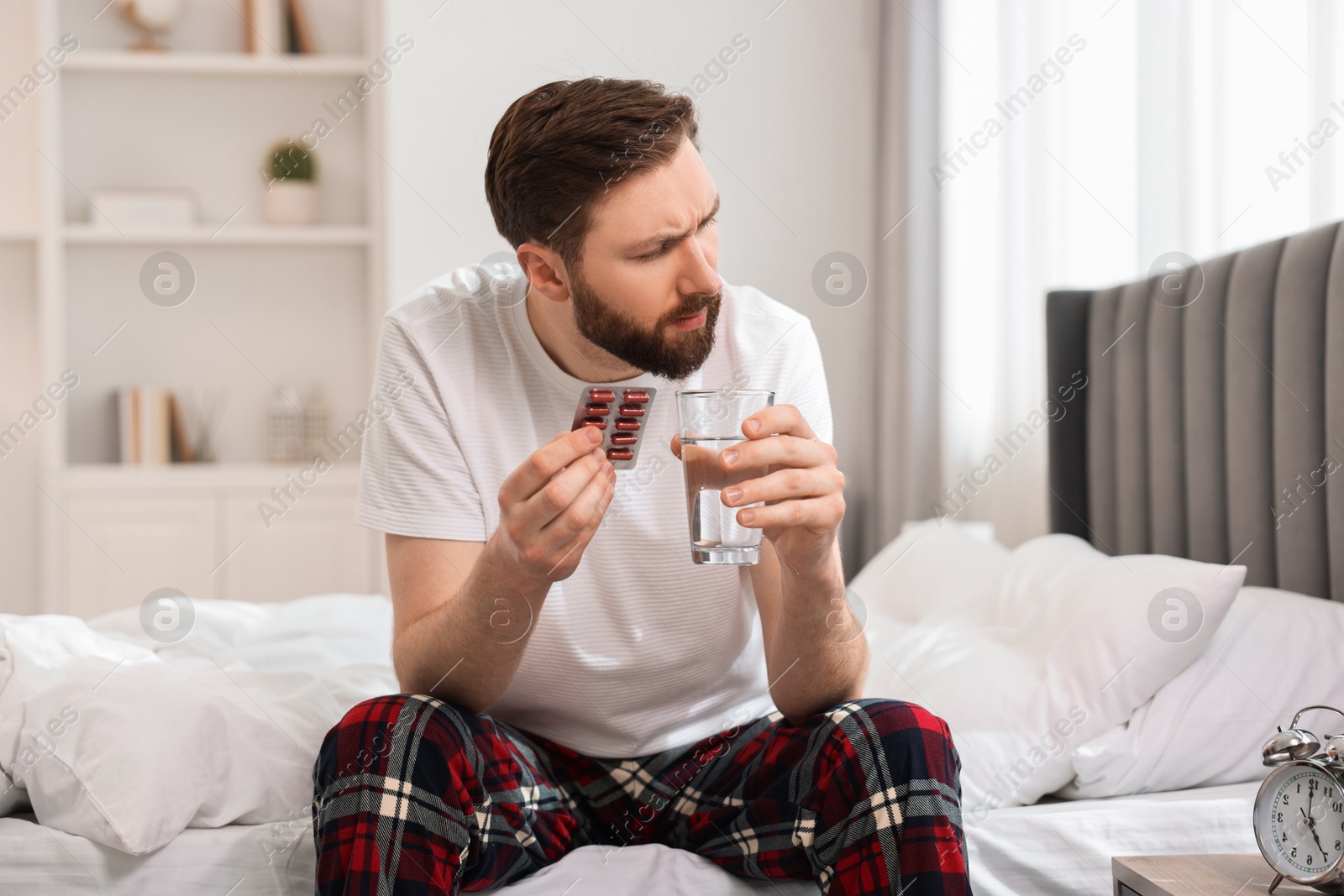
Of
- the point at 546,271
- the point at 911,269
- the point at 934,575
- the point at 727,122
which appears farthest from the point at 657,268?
the point at 727,122

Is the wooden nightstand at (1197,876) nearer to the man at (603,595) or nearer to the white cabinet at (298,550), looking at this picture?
the man at (603,595)

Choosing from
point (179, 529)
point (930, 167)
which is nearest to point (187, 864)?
point (179, 529)

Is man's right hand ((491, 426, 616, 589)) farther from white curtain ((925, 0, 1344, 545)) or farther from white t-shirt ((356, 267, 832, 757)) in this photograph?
white curtain ((925, 0, 1344, 545))

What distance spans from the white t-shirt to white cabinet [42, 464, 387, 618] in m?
1.92

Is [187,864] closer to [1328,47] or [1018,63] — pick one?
[1328,47]

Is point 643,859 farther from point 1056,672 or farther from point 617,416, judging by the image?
point 1056,672

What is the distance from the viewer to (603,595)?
1.20 meters

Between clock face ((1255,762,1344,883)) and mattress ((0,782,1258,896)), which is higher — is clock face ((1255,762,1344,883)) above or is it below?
above

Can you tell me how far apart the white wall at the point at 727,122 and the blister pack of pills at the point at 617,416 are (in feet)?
6.92

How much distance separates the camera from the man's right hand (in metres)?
0.92

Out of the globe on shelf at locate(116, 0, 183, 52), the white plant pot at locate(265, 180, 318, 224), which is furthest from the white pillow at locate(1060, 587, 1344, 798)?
the globe on shelf at locate(116, 0, 183, 52)

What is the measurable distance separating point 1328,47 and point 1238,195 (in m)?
0.28

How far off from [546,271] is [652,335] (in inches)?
6.0

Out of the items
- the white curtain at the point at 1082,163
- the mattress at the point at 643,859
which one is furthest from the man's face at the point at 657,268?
the white curtain at the point at 1082,163
